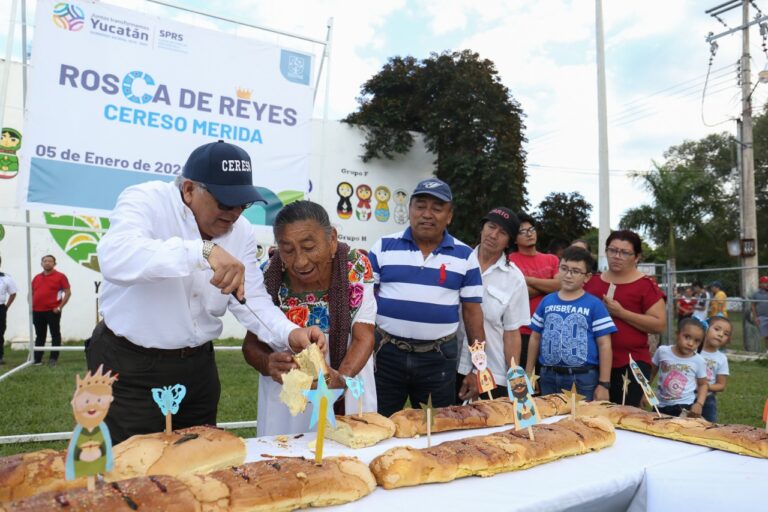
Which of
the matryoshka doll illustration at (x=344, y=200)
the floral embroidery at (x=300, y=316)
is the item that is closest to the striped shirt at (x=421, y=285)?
the floral embroidery at (x=300, y=316)

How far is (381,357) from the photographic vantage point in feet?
10.0

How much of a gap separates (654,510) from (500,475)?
1.62 ft

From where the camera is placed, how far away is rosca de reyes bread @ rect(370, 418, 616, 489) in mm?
1586

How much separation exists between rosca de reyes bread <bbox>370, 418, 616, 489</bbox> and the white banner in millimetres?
3205

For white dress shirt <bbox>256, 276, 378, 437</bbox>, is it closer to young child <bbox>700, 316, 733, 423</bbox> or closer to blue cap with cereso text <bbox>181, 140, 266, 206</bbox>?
blue cap with cereso text <bbox>181, 140, 266, 206</bbox>

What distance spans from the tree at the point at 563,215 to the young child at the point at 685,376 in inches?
423

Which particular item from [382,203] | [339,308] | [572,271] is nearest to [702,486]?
[339,308]

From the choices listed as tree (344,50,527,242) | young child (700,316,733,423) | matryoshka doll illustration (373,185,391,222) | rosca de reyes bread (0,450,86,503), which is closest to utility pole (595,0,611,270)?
tree (344,50,527,242)

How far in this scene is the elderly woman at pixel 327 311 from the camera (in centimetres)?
231

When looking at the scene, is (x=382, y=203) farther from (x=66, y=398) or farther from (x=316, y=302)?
(x=316, y=302)

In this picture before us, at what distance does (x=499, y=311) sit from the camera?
3.53m

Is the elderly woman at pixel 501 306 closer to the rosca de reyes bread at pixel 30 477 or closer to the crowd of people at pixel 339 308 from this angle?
the crowd of people at pixel 339 308

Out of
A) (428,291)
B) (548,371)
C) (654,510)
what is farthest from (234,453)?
(548,371)

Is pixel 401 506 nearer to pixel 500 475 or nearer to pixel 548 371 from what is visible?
pixel 500 475
